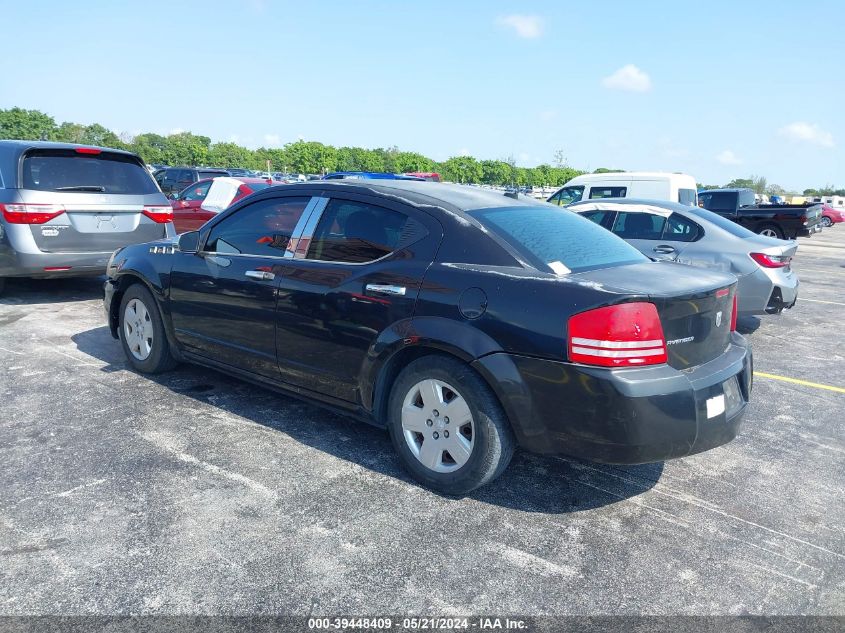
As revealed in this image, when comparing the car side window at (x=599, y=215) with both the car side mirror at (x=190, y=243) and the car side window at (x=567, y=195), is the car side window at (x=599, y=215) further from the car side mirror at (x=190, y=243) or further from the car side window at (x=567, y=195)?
the car side window at (x=567, y=195)

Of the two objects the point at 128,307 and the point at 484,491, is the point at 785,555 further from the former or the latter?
the point at 128,307

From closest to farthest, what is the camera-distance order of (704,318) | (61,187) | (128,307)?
1. (704,318)
2. (128,307)
3. (61,187)

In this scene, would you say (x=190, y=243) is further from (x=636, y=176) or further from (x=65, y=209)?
(x=636, y=176)

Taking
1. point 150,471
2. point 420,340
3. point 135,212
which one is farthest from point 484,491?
point 135,212

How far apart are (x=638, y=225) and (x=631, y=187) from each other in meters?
7.18

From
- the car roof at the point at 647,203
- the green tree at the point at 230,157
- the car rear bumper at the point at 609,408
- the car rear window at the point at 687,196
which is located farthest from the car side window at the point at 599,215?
the green tree at the point at 230,157

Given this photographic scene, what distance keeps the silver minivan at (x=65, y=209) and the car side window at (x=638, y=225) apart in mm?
5636

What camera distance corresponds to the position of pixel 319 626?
2.47 meters

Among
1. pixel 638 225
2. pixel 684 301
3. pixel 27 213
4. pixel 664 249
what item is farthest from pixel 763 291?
pixel 27 213

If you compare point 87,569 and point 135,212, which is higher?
point 135,212

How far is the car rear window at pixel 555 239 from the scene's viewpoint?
3.50m

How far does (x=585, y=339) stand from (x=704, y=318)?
785 millimetres

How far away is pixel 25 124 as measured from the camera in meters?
74.9

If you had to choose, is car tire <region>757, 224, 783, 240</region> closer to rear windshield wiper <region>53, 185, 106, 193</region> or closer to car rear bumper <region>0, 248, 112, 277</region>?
rear windshield wiper <region>53, 185, 106, 193</region>
